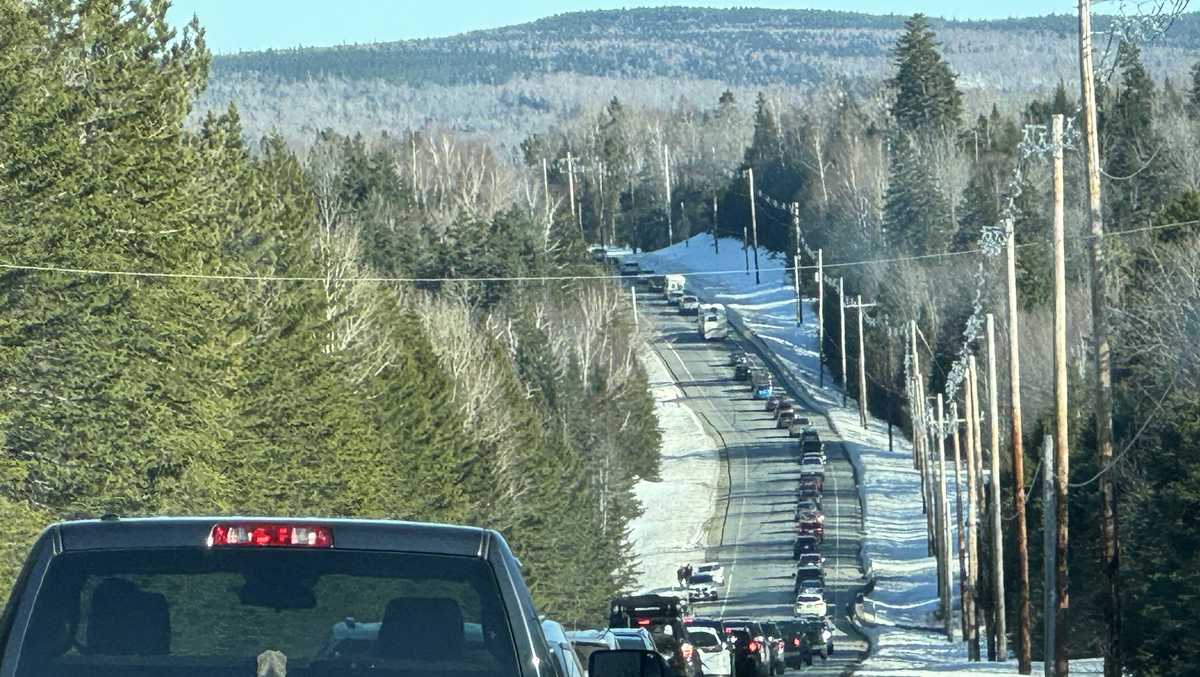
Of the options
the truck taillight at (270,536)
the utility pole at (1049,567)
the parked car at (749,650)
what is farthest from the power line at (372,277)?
the truck taillight at (270,536)

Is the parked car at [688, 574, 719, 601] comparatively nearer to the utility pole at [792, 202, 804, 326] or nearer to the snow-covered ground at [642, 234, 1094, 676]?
the snow-covered ground at [642, 234, 1094, 676]

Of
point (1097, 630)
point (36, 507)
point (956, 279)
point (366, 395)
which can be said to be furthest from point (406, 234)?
point (36, 507)

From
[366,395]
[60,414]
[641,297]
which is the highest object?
[60,414]

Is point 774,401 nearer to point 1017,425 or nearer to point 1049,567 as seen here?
point 1017,425

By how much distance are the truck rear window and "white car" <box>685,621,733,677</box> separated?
26.7 metres

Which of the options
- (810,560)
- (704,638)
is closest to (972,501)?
(704,638)

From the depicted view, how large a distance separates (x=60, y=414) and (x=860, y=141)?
400ft

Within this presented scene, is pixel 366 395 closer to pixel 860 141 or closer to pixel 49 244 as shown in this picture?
pixel 49 244

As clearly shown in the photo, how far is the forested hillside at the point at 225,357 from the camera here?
35.6m

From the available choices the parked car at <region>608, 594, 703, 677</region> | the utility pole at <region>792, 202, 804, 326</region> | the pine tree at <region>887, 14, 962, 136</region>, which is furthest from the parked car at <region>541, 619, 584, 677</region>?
the pine tree at <region>887, 14, 962, 136</region>

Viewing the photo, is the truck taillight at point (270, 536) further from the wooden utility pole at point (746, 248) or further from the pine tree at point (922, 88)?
the wooden utility pole at point (746, 248)

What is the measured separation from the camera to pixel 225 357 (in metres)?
44.3

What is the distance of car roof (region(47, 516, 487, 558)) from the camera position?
5516 mm

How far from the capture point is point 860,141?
15400cm
